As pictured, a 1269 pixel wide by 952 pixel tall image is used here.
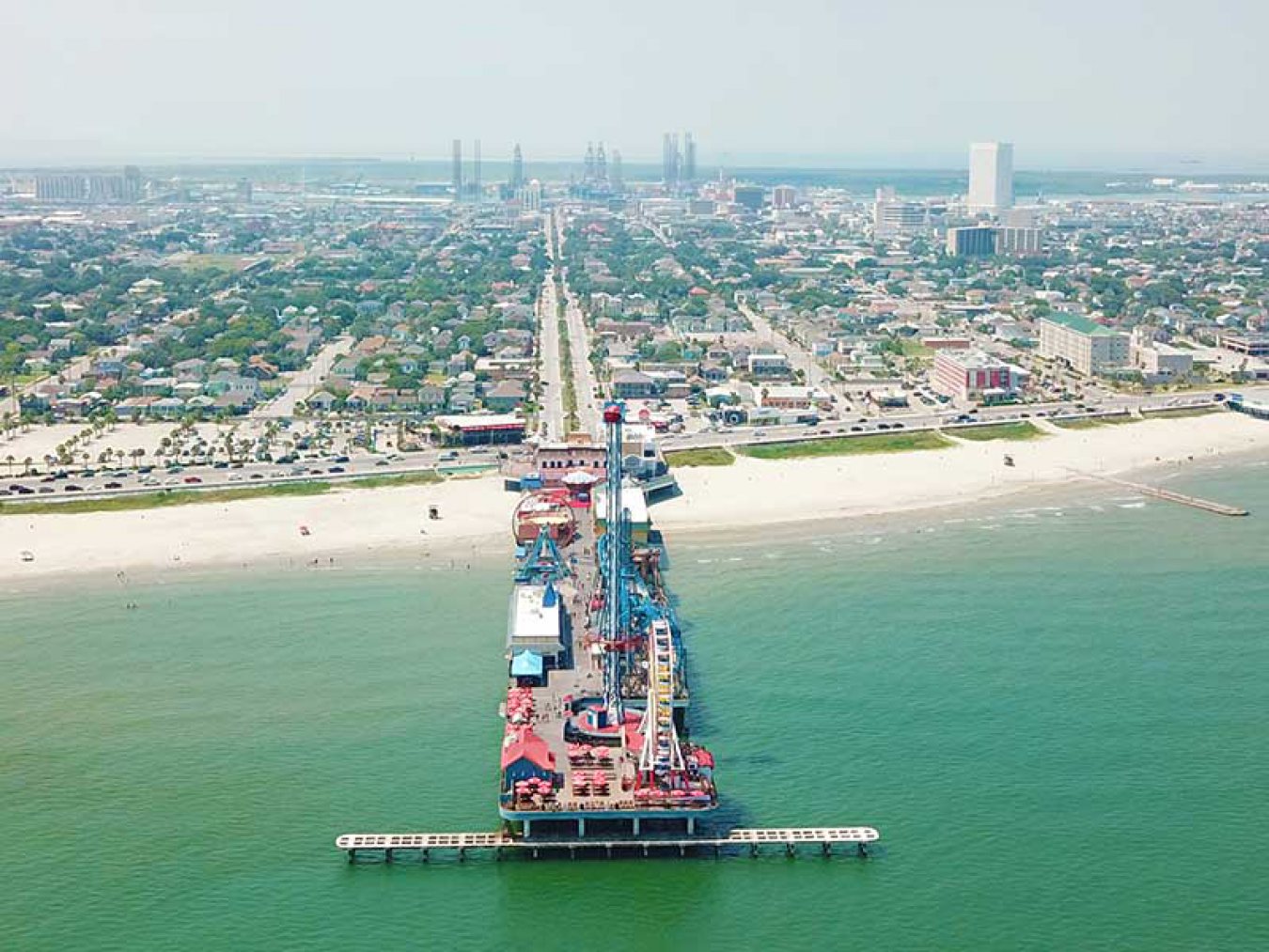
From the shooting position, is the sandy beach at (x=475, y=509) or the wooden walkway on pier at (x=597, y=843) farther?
the sandy beach at (x=475, y=509)

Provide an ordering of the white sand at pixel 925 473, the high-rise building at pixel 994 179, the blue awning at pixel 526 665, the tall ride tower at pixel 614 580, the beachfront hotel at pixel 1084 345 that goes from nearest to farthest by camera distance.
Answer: the tall ride tower at pixel 614 580 < the blue awning at pixel 526 665 < the white sand at pixel 925 473 < the beachfront hotel at pixel 1084 345 < the high-rise building at pixel 994 179

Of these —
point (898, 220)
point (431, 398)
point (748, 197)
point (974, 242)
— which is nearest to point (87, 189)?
point (748, 197)

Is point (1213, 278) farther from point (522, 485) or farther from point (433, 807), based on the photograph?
point (433, 807)

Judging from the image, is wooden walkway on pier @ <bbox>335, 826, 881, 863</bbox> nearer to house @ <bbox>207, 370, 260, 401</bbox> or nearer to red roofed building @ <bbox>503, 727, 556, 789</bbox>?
red roofed building @ <bbox>503, 727, 556, 789</bbox>

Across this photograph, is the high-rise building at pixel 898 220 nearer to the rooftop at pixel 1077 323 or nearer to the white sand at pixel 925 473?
the rooftop at pixel 1077 323

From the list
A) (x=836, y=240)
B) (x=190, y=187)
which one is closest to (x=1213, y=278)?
(x=836, y=240)

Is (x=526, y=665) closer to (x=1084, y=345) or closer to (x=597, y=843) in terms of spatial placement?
(x=597, y=843)

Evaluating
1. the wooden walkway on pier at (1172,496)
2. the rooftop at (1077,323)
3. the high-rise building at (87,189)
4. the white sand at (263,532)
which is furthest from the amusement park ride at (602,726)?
the high-rise building at (87,189)
